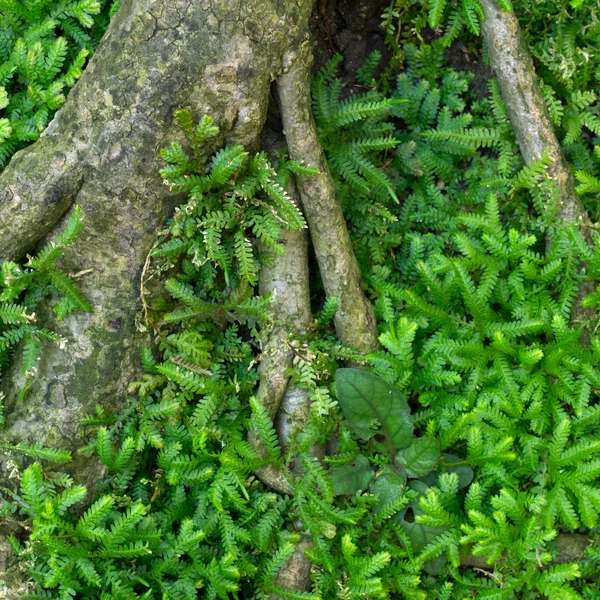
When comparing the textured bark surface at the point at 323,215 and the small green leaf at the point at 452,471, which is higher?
the textured bark surface at the point at 323,215

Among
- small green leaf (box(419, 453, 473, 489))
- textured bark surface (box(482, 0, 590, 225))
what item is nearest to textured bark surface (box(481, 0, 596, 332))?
textured bark surface (box(482, 0, 590, 225))

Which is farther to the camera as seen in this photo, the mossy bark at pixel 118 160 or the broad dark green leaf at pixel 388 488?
the broad dark green leaf at pixel 388 488

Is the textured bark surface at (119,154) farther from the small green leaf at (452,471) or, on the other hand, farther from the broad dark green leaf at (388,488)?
the small green leaf at (452,471)

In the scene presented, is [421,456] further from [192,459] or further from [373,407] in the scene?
[192,459]

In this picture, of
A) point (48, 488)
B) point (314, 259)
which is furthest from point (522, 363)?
point (48, 488)

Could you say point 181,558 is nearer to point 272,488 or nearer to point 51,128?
point 272,488

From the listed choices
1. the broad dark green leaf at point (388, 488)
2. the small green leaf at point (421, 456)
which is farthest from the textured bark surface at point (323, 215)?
the broad dark green leaf at point (388, 488)
